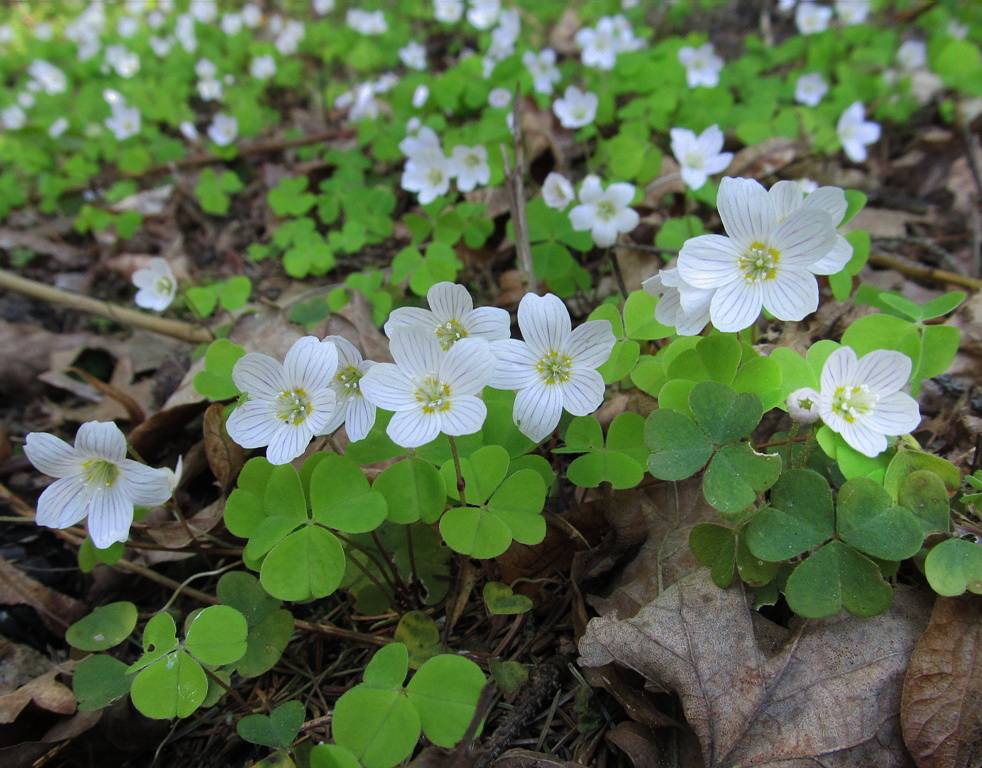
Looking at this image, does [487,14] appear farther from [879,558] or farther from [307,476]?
[879,558]

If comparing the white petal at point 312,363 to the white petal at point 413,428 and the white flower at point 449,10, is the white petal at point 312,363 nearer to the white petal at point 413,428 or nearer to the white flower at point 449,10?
the white petal at point 413,428

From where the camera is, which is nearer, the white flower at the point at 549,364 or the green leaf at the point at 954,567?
the green leaf at the point at 954,567

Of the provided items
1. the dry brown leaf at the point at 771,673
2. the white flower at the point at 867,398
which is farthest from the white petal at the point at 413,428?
the white flower at the point at 867,398

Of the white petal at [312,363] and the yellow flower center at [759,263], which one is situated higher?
the yellow flower center at [759,263]

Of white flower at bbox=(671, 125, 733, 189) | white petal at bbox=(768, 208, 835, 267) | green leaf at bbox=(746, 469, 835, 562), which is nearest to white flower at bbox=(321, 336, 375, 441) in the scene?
green leaf at bbox=(746, 469, 835, 562)

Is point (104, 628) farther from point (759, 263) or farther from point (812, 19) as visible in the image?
point (812, 19)

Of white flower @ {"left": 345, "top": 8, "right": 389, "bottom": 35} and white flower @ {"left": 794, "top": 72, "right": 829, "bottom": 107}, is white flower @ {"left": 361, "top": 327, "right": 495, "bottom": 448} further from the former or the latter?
white flower @ {"left": 345, "top": 8, "right": 389, "bottom": 35}

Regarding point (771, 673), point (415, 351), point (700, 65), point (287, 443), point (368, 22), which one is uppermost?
point (368, 22)

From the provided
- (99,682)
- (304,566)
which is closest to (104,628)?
(99,682)
